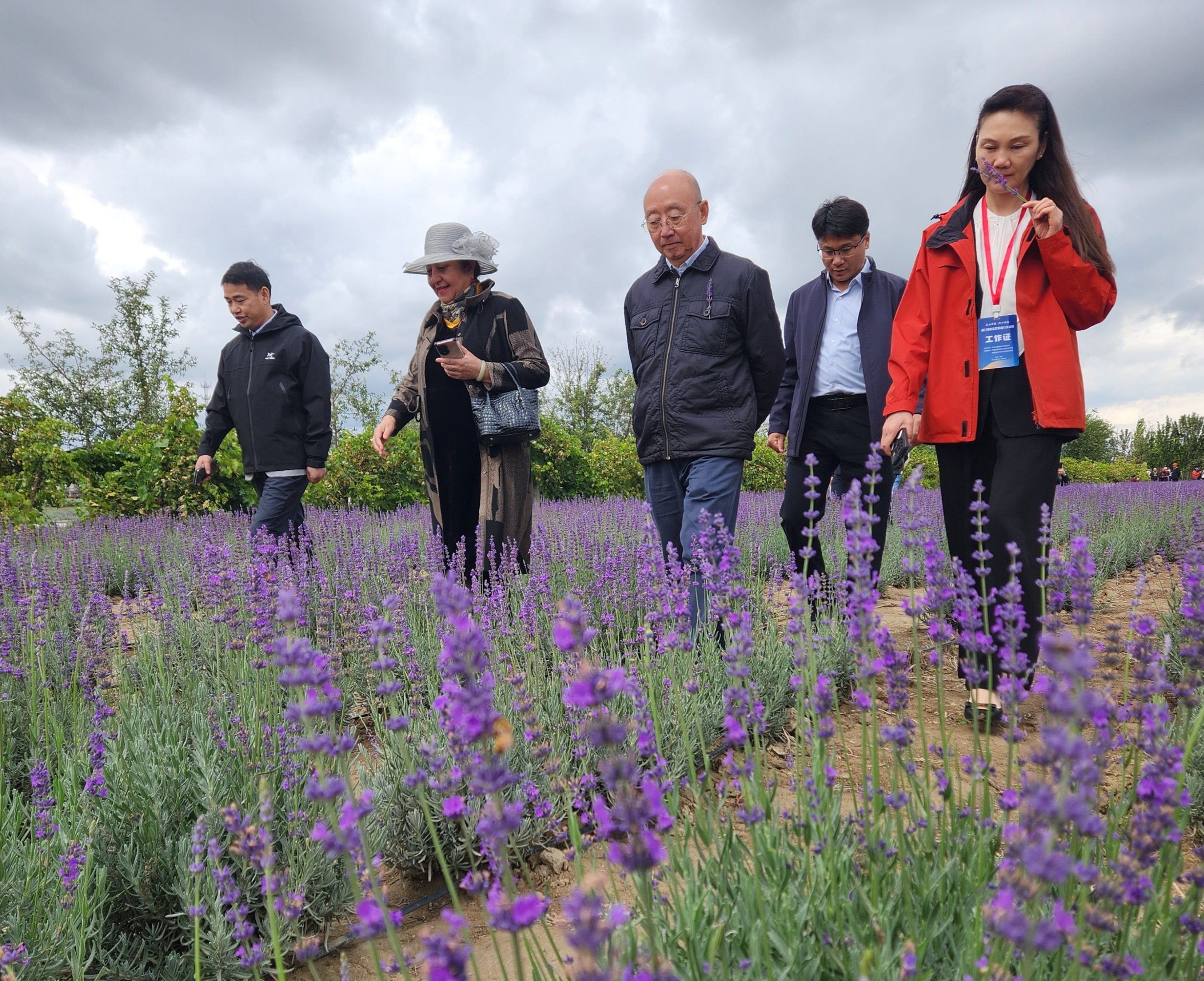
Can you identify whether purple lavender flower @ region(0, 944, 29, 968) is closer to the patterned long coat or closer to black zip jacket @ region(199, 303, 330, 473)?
the patterned long coat

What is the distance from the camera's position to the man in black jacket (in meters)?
4.80

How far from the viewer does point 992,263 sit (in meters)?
3.03

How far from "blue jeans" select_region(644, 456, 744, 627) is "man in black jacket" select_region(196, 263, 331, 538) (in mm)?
2333

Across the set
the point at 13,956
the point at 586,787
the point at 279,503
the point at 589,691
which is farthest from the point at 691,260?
the point at 13,956

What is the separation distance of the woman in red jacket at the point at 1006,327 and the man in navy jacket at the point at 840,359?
0.73 meters

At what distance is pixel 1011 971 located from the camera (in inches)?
52.6

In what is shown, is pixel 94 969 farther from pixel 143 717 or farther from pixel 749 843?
pixel 749 843

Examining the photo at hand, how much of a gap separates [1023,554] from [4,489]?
421 inches

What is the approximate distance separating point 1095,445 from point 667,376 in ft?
211

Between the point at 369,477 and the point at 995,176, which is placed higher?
the point at 995,176

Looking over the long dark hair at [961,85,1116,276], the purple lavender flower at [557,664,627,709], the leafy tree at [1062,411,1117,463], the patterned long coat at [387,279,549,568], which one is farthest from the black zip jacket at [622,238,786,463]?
the leafy tree at [1062,411,1117,463]

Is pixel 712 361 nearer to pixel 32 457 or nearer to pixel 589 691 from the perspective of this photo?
pixel 589 691

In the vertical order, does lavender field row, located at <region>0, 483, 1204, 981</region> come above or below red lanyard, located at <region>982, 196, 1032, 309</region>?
below

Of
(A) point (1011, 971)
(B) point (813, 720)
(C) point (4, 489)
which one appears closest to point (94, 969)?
(B) point (813, 720)
